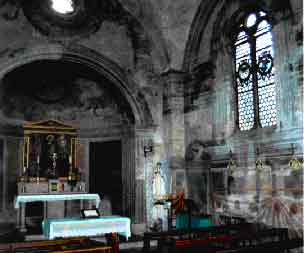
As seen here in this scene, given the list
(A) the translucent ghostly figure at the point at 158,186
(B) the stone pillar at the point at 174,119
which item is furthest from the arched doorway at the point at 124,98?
(A) the translucent ghostly figure at the point at 158,186

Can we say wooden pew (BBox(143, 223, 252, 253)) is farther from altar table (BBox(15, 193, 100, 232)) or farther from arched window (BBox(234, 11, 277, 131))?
altar table (BBox(15, 193, 100, 232))

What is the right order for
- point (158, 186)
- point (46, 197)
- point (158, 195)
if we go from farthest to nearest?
1. point (158, 186)
2. point (158, 195)
3. point (46, 197)

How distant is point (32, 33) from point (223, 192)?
832 cm

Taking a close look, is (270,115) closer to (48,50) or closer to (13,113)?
(48,50)

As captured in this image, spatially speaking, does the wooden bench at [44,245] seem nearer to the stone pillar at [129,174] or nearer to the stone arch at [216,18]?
the stone pillar at [129,174]

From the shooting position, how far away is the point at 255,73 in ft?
40.3

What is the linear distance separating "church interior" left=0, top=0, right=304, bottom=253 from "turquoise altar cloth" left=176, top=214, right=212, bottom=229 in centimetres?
5

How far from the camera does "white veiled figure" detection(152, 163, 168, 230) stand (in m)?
14.3

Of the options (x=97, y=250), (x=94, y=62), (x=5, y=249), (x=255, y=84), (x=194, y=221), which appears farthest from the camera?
(x=94, y=62)

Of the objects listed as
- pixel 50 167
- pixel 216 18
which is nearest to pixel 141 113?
pixel 50 167

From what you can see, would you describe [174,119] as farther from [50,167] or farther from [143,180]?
[50,167]

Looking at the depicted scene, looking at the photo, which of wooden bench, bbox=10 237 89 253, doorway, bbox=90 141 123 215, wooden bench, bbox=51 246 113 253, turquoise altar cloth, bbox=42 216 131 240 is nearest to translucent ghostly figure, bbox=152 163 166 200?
doorway, bbox=90 141 123 215

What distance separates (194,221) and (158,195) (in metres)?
1.58

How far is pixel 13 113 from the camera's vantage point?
15383 mm
